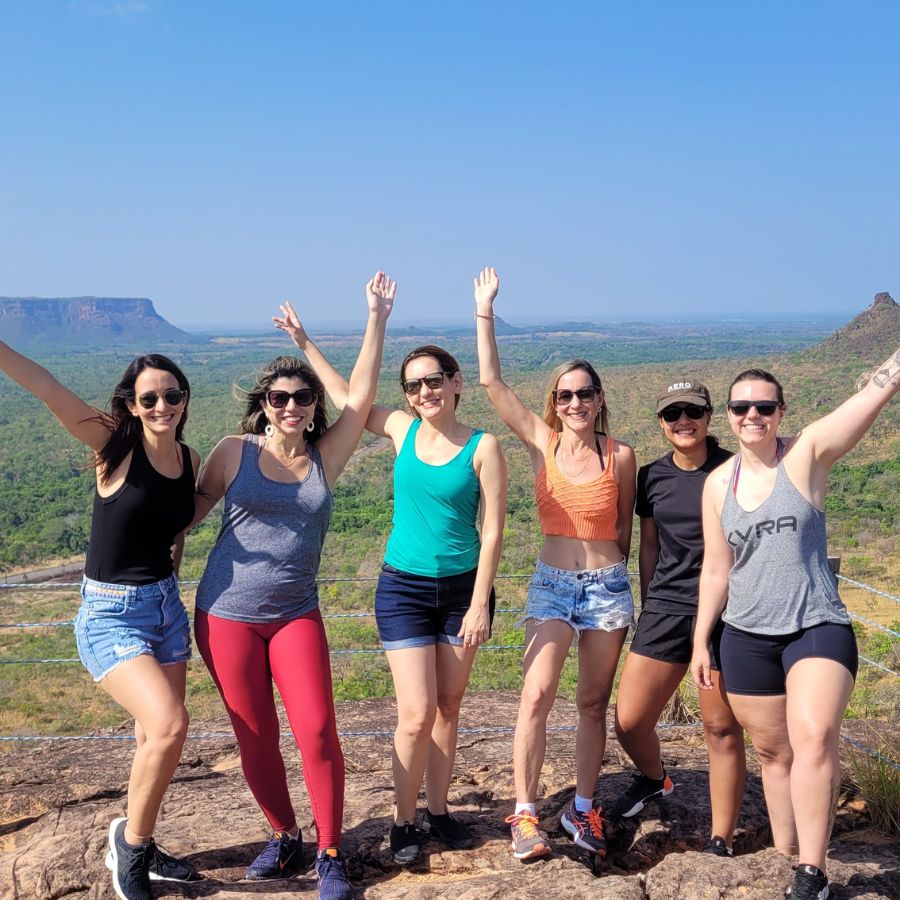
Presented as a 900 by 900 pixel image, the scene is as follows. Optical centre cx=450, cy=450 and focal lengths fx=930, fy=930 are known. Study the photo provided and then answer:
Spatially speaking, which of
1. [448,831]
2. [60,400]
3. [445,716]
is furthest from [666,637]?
[60,400]

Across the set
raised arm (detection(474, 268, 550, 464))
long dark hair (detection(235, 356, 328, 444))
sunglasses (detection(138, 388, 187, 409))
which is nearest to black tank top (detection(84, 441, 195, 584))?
sunglasses (detection(138, 388, 187, 409))

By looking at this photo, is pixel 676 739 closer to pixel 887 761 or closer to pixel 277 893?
pixel 887 761

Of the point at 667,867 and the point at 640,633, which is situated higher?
the point at 640,633

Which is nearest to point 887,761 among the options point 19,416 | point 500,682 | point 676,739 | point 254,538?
point 676,739

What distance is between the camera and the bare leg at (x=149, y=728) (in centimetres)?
312

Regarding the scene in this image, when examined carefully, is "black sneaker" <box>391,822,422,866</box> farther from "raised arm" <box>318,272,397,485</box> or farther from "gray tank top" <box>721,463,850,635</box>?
"gray tank top" <box>721,463,850,635</box>

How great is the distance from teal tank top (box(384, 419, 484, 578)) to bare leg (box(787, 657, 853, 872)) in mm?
1243

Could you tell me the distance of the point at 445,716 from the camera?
142 inches

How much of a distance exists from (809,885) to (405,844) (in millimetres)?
1439

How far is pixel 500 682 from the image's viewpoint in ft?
35.8

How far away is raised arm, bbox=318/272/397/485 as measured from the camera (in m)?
3.64

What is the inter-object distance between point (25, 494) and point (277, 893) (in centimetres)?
4612

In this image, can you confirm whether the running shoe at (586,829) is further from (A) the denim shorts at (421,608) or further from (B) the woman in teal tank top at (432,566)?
(A) the denim shorts at (421,608)

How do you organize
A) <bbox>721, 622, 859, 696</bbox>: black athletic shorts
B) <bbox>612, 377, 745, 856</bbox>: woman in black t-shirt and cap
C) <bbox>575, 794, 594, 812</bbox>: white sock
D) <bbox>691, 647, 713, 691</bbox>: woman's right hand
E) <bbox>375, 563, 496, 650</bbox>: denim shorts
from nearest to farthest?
<bbox>721, 622, 859, 696</bbox>: black athletic shorts → <bbox>691, 647, 713, 691</bbox>: woman's right hand → <bbox>375, 563, 496, 650</bbox>: denim shorts → <bbox>612, 377, 745, 856</bbox>: woman in black t-shirt and cap → <bbox>575, 794, 594, 812</bbox>: white sock
